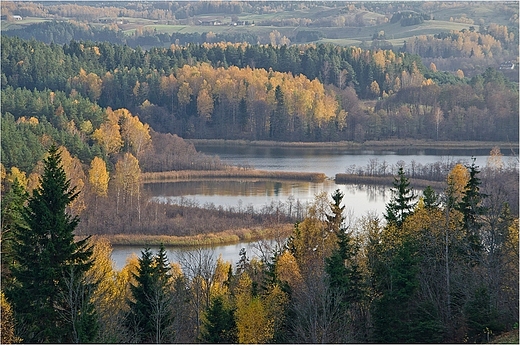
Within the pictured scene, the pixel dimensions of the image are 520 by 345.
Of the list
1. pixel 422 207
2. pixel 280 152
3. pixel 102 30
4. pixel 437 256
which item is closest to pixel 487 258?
pixel 437 256

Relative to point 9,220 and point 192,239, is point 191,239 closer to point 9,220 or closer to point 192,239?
point 192,239

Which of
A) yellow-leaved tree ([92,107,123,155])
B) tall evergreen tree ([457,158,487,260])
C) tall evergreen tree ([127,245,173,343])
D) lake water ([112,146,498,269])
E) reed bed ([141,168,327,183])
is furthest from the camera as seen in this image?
yellow-leaved tree ([92,107,123,155])

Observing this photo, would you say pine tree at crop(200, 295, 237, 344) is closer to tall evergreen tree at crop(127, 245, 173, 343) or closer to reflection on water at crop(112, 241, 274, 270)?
tall evergreen tree at crop(127, 245, 173, 343)

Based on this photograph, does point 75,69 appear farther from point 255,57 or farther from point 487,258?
point 487,258

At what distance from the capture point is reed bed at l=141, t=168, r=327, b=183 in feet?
96.1

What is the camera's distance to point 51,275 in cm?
880

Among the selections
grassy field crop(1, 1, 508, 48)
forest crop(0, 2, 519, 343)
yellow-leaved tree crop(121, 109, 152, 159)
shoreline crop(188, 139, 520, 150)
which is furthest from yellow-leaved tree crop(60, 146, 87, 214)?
grassy field crop(1, 1, 508, 48)

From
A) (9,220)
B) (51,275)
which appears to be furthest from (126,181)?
(51,275)

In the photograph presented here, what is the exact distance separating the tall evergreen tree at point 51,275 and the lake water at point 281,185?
8.19 m

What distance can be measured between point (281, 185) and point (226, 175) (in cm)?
243

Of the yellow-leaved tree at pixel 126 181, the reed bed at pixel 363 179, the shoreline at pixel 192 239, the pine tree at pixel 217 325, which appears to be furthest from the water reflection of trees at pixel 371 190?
the pine tree at pixel 217 325

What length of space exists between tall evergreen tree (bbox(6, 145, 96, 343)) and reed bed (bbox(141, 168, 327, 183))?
20072mm

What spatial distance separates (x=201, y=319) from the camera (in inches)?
428

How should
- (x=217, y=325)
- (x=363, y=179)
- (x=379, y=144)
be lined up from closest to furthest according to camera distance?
(x=217, y=325)
(x=363, y=179)
(x=379, y=144)
